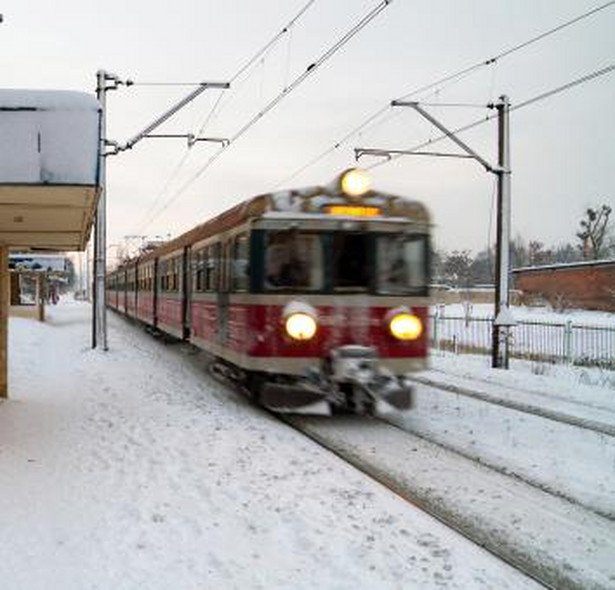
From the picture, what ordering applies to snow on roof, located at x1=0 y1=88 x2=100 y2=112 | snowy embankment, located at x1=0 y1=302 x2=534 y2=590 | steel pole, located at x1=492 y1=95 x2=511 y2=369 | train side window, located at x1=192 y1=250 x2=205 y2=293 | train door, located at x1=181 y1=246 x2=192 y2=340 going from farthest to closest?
steel pole, located at x1=492 y1=95 x2=511 y2=369, train door, located at x1=181 y1=246 x2=192 y2=340, train side window, located at x1=192 y1=250 x2=205 y2=293, snow on roof, located at x1=0 y1=88 x2=100 y2=112, snowy embankment, located at x1=0 y1=302 x2=534 y2=590

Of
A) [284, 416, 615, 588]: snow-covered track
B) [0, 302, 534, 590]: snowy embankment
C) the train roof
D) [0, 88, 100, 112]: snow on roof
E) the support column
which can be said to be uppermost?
[0, 88, 100, 112]: snow on roof

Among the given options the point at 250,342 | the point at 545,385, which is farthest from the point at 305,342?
the point at 545,385

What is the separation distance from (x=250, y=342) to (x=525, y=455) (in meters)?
3.63

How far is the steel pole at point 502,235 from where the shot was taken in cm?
1808

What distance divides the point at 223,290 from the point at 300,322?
7.24 feet

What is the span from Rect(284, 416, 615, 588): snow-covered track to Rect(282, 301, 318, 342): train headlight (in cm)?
129

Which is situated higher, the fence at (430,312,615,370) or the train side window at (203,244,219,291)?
the train side window at (203,244,219,291)

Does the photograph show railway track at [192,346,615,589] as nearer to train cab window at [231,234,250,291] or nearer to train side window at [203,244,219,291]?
train cab window at [231,234,250,291]

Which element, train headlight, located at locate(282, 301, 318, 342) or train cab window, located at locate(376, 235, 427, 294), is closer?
train headlight, located at locate(282, 301, 318, 342)

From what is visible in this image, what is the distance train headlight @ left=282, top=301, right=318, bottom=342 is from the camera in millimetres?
10461

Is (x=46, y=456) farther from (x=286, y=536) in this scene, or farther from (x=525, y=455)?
(x=525, y=455)

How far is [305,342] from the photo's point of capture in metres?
10.5

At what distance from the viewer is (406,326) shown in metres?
10.9

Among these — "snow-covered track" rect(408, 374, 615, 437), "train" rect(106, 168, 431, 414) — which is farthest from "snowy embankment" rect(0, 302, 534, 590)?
"snow-covered track" rect(408, 374, 615, 437)
